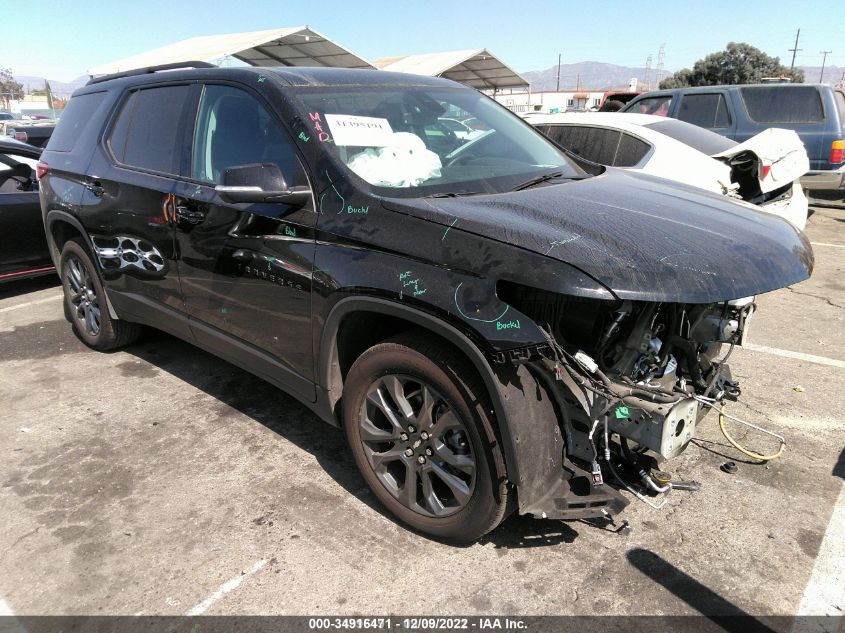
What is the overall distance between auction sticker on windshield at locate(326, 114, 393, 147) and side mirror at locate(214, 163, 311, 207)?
0.31 m

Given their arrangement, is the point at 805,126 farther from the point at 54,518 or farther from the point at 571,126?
the point at 54,518

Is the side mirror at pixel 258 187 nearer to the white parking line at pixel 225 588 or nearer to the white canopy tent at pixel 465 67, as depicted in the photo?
the white parking line at pixel 225 588

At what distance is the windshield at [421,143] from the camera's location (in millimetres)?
2729

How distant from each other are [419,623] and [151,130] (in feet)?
10.5

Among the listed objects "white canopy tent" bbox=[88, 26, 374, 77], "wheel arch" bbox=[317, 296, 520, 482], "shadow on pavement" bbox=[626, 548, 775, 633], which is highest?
"white canopy tent" bbox=[88, 26, 374, 77]

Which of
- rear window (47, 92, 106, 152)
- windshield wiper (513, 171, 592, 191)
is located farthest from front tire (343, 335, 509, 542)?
rear window (47, 92, 106, 152)

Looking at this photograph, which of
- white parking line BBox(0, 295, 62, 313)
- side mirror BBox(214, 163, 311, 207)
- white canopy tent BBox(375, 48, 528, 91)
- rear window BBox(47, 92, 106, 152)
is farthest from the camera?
white canopy tent BBox(375, 48, 528, 91)

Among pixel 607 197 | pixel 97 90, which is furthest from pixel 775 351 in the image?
pixel 97 90

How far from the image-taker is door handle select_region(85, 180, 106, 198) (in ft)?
13.2

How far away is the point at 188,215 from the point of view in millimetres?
3295

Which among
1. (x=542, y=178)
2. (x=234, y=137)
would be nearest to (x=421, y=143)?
(x=542, y=178)

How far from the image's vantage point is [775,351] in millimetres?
4598

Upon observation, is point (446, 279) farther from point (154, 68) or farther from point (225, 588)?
point (154, 68)

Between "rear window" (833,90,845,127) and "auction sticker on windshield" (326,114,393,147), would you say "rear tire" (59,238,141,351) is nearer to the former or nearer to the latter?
"auction sticker on windshield" (326,114,393,147)
